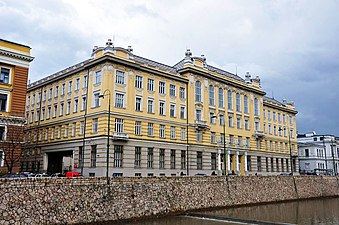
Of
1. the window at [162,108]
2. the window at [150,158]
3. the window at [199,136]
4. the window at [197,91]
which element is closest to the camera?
the window at [150,158]

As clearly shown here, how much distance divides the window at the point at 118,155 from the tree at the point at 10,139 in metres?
12.1

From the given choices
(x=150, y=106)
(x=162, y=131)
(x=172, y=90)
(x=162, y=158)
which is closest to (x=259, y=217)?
(x=162, y=158)

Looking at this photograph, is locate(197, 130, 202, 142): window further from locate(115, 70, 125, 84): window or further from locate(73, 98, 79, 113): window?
locate(73, 98, 79, 113): window

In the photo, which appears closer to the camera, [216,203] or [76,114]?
[216,203]

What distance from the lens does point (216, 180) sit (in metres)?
42.5

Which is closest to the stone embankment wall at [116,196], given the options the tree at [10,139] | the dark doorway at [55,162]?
the tree at [10,139]

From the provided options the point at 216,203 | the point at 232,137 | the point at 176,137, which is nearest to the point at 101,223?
the point at 216,203

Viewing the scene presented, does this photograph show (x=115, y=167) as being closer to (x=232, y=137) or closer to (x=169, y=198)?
(x=169, y=198)

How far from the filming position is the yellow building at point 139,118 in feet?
157

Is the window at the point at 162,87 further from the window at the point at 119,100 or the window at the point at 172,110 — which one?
the window at the point at 119,100

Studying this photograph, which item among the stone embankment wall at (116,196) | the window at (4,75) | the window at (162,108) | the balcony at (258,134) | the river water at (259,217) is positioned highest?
the window at (4,75)

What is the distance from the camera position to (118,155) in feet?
155

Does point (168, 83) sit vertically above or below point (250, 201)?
above

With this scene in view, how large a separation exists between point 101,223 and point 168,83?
3075cm
